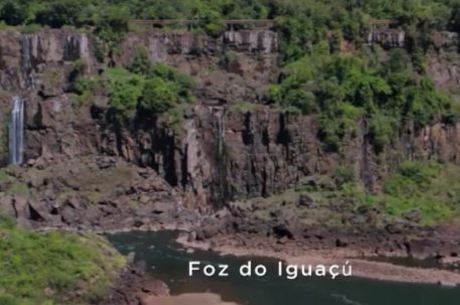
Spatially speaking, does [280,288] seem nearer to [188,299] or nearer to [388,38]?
[188,299]

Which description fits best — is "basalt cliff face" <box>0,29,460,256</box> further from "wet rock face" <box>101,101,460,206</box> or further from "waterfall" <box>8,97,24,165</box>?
"waterfall" <box>8,97,24,165</box>

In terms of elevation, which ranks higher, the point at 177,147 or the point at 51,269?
the point at 51,269

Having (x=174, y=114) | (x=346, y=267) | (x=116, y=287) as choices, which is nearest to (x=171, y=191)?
(x=174, y=114)

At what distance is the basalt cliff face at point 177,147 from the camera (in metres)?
88.3

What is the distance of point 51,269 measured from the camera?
58.7 m

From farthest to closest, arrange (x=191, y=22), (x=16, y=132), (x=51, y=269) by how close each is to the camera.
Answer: (x=191, y=22) → (x=16, y=132) → (x=51, y=269)

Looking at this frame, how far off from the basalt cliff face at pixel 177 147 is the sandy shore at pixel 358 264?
9134 millimetres

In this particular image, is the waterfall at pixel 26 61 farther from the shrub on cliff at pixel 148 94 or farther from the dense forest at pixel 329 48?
the shrub on cliff at pixel 148 94

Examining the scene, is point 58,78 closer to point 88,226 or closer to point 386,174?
point 88,226

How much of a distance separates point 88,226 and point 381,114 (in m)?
23.5

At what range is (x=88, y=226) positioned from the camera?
3253 inches

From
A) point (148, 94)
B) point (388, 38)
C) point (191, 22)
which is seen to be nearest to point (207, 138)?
point (148, 94)

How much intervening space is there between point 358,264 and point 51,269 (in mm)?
22323

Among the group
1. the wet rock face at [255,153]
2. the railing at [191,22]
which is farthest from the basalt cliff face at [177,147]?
the railing at [191,22]
